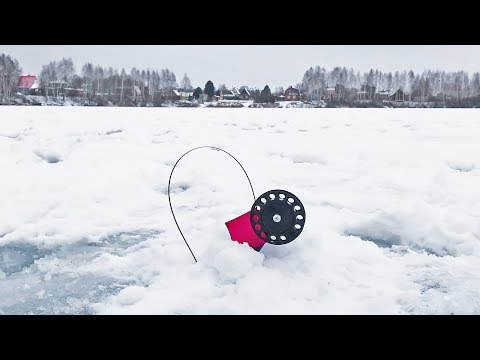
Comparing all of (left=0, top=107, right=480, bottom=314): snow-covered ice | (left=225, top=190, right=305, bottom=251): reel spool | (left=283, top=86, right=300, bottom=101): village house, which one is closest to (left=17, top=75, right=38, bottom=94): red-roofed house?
(left=0, top=107, right=480, bottom=314): snow-covered ice

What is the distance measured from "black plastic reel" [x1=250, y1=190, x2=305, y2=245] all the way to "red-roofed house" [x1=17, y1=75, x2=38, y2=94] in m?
5.24

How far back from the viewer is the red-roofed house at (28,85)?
5.80m

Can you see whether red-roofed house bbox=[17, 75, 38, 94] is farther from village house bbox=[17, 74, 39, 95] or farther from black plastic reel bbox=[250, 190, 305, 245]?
black plastic reel bbox=[250, 190, 305, 245]

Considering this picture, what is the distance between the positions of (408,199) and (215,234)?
79.5 inches

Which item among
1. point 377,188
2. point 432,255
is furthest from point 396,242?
point 377,188

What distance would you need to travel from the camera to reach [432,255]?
2.53 m

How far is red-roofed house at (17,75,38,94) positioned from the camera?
19.0 feet

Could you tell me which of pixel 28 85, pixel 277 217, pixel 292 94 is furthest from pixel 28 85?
pixel 277 217

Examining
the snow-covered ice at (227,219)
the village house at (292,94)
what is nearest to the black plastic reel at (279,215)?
the snow-covered ice at (227,219)

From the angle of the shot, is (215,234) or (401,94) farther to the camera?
(401,94)

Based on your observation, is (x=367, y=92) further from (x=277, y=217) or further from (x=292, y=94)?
(x=277, y=217)

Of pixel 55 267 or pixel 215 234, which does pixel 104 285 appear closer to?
pixel 55 267

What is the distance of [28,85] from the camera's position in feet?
19.5

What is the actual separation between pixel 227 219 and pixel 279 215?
89 cm
